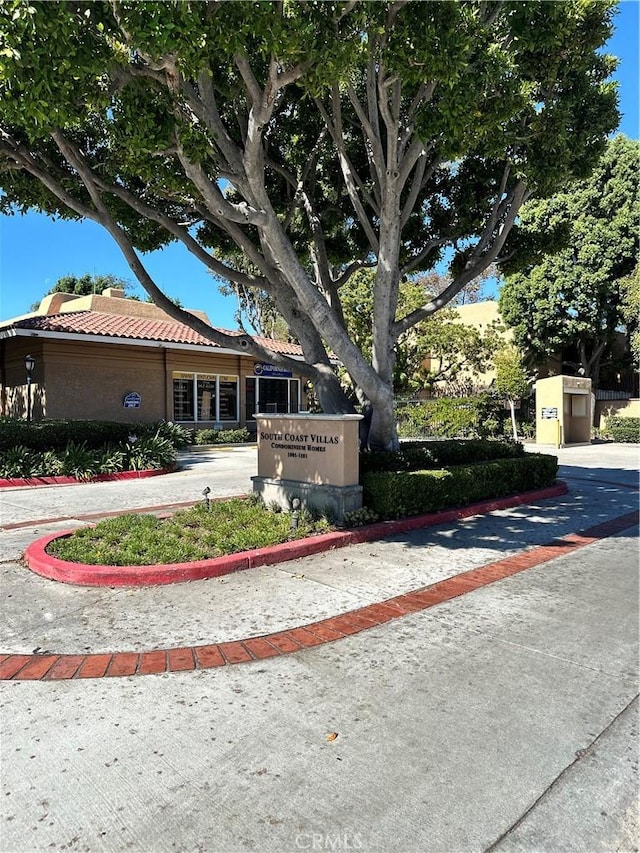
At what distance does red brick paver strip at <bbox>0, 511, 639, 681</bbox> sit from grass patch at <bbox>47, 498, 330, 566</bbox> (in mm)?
1869

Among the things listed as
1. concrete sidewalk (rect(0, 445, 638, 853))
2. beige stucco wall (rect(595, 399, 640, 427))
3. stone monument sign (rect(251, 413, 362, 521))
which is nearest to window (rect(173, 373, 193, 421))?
stone monument sign (rect(251, 413, 362, 521))

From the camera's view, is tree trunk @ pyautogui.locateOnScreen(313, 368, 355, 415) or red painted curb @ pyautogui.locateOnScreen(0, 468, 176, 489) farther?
red painted curb @ pyautogui.locateOnScreen(0, 468, 176, 489)

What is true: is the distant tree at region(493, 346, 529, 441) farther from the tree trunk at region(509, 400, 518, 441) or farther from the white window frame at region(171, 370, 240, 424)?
the white window frame at region(171, 370, 240, 424)

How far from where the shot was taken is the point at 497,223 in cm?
1118

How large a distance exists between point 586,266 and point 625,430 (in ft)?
24.9

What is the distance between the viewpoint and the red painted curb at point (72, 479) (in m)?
12.5

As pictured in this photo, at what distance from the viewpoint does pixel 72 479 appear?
1320 cm

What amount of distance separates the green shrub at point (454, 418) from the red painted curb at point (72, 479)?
14.1 meters

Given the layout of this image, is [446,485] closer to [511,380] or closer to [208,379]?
[208,379]

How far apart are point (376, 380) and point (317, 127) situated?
17.0 ft

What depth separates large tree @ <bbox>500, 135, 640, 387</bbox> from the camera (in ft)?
84.2

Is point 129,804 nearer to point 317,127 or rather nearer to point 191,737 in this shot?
point 191,737

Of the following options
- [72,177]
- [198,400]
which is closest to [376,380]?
[72,177]

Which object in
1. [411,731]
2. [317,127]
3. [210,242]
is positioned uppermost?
[317,127]
